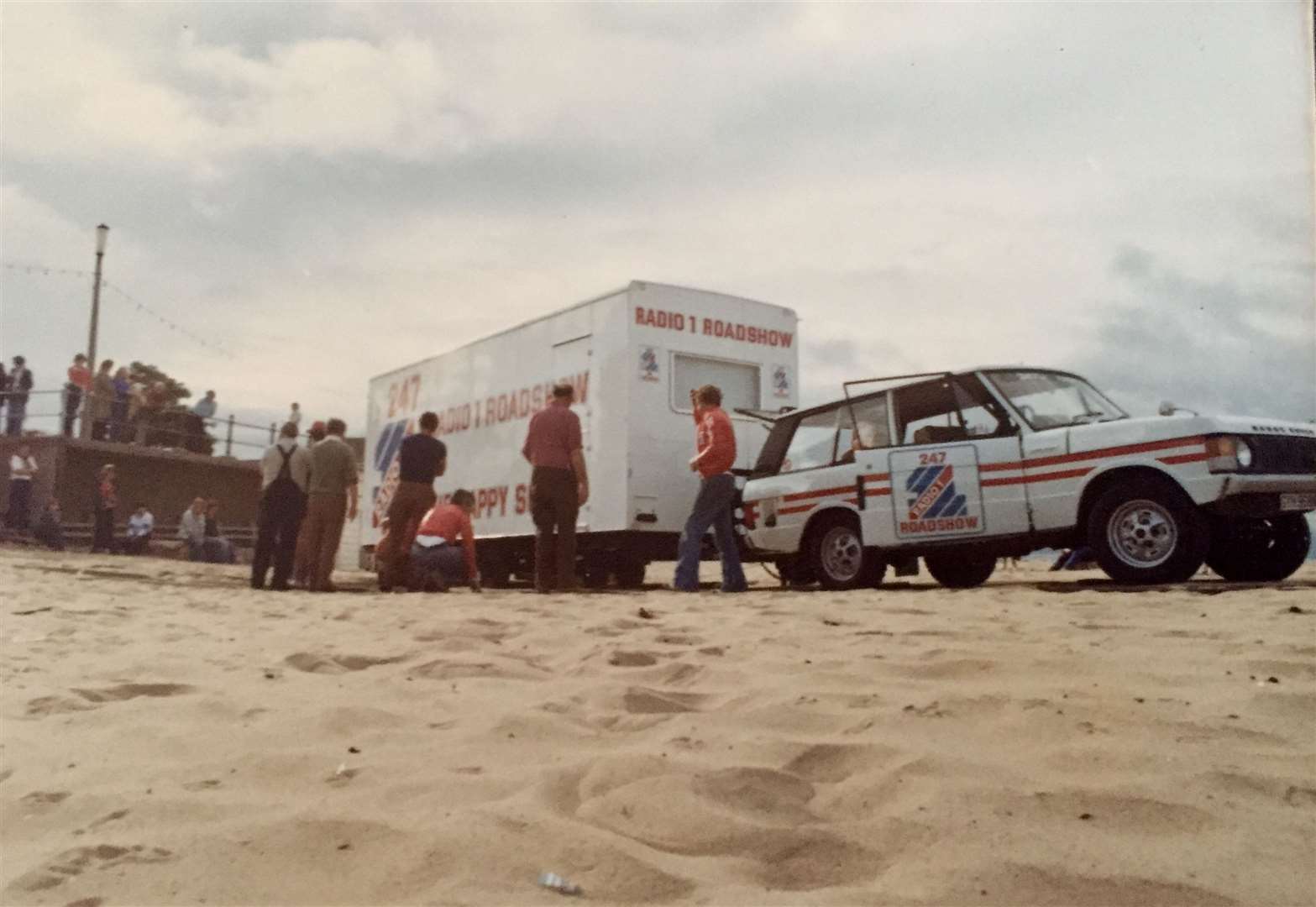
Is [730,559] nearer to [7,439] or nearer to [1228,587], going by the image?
[1228,587]

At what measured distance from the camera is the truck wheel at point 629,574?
436 inches

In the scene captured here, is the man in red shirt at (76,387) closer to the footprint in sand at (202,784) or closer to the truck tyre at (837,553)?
the truck tyre at (837,553)

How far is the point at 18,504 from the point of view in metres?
17.9

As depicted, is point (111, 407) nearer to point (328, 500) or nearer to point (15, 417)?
point (15, 417)

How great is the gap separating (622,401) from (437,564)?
2466 millimetres

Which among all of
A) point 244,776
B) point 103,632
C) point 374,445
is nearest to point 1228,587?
point 244,776

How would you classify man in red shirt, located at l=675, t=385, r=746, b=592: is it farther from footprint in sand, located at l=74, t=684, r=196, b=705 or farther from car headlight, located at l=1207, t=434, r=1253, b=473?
footprint in sand, located at l=74, t=684, r=196, b=705

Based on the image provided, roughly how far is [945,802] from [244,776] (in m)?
1.74

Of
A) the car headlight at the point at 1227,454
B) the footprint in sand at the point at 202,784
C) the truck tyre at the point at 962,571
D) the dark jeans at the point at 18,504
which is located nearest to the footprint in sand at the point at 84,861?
the footprint in sand at the point at 202,784

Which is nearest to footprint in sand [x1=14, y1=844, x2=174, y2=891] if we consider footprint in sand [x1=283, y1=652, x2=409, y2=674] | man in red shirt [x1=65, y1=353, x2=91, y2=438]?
footprint in sand [x1=283, y1=652, x2=409, y2=674]

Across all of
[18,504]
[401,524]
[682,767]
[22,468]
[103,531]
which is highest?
[22,468]

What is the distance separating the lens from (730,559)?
8.40 metres

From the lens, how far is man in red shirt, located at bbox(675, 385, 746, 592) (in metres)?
8.57

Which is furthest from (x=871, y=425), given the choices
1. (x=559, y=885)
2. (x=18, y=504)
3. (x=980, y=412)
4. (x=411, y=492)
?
(x=18, y=504)
